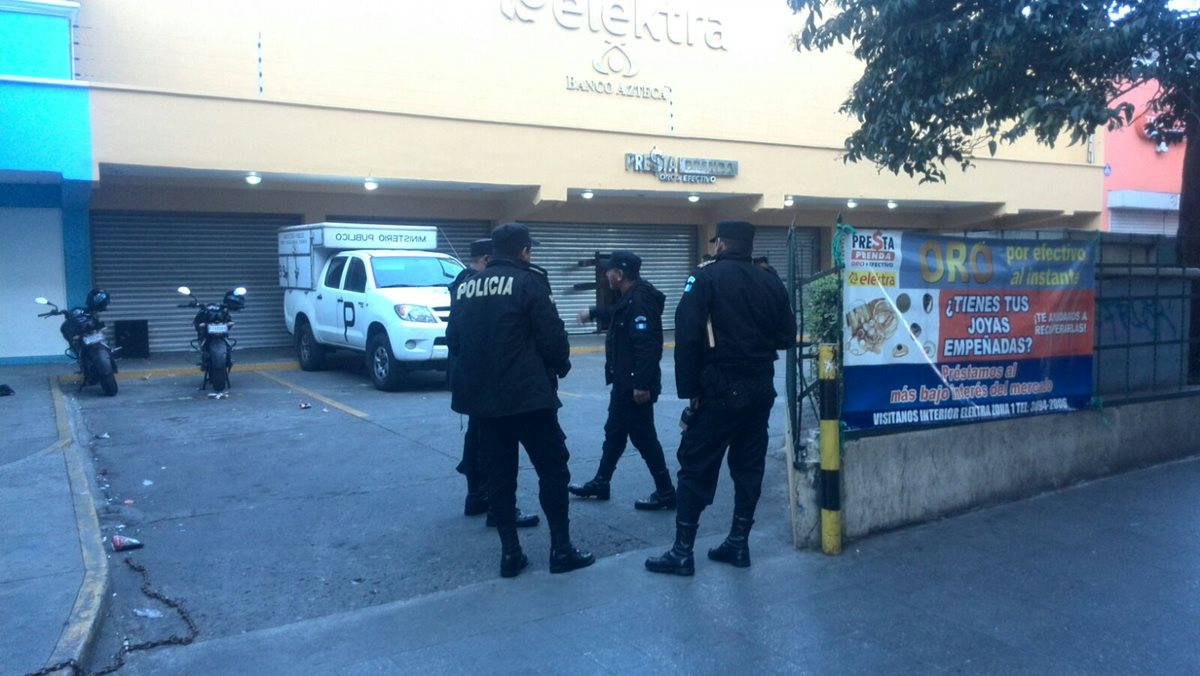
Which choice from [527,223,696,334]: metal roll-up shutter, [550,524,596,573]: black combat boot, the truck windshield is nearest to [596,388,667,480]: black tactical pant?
[550,524,596,573]: black combat boot

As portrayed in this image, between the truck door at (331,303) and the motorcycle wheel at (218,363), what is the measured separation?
5.85ft

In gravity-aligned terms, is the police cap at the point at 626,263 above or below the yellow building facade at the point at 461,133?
below

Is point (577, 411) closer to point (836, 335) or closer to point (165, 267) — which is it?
point (836, 335)

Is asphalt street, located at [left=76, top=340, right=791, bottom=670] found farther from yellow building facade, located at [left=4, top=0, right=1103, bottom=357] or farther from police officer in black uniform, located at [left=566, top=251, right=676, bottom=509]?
yellow building facade, located at [left=4, top=0, right=1103, bottom=357]

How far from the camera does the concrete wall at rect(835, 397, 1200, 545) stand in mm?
6434

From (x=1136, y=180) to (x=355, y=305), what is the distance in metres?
23.2

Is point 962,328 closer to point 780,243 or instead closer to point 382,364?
point 382,364

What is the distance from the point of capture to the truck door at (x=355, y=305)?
44.9ft

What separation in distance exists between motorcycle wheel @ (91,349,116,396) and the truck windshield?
3.41 m

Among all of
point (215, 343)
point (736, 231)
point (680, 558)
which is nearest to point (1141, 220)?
point (215, 343)

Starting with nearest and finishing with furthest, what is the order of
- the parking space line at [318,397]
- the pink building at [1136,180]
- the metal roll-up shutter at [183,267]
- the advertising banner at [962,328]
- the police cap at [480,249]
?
the advertising banner at [962,328], the police cap at [480,249], the parking space line at [318,397], the metal roll-up shutter at [183,267], the pink building at [1136,180]

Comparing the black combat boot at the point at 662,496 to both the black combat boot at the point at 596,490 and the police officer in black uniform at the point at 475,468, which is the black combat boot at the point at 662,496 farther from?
the police officer in black uniform at the point at 475,468

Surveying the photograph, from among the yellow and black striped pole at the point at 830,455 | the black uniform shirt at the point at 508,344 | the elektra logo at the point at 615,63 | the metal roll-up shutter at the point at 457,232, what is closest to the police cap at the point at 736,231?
the yellow and black striped pole at the point at 830,455

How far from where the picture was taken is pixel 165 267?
1817 cm
